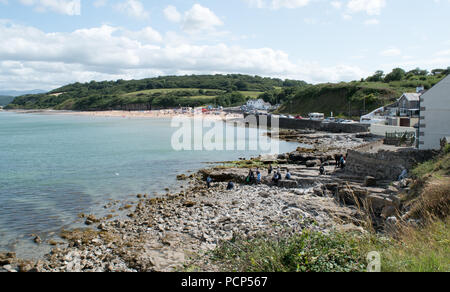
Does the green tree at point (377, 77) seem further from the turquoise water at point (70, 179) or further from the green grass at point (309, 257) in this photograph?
the green grass at point (309, 257)

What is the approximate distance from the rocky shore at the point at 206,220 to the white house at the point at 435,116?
498cm

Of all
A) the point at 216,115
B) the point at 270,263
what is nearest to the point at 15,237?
the point at 270,263

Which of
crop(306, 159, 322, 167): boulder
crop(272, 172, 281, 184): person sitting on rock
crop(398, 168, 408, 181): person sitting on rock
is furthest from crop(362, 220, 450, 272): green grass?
crop(306, 159, 322, 167): boulder

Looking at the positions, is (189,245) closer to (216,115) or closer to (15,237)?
(15,237)

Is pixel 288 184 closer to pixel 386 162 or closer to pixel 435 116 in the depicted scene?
pixel 386 162

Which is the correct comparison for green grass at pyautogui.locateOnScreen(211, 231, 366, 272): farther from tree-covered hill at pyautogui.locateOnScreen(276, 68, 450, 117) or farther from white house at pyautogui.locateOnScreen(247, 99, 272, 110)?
white house at pyautogui.locateOnScreen(247, 99, 272, 110)

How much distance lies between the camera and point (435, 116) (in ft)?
68.7

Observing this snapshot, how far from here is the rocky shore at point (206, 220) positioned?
37.6 ft

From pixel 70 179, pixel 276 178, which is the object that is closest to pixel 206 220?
pixel 276 178

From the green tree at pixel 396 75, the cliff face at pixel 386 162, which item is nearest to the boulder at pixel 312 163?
the cliff face at pixel 386 162

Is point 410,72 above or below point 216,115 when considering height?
above

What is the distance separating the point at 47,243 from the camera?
554 inches

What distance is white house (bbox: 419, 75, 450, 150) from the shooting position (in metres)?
20.7
